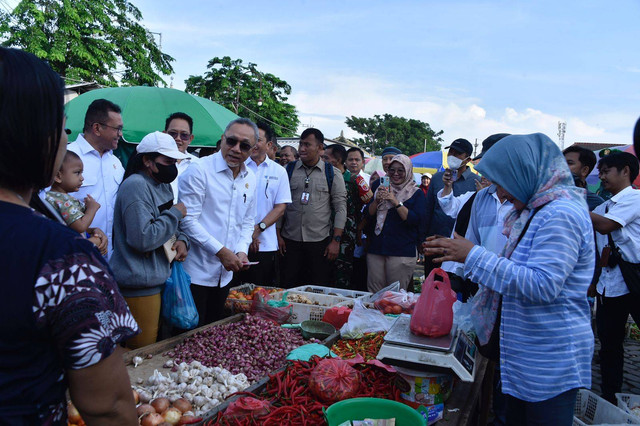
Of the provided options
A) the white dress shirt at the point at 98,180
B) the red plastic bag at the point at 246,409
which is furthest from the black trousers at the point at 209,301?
the red plastic bag at the point at 246,409

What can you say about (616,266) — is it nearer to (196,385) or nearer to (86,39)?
(196,385)

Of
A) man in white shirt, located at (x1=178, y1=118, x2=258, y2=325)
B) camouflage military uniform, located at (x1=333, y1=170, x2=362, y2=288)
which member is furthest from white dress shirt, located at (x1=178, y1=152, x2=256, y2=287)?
camouflage military uniform, located at (x1=333, y1=170, x2=362, y2=288)

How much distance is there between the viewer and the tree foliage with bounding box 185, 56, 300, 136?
24.4 metres

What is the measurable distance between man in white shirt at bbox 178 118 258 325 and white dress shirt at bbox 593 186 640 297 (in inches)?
→ 126

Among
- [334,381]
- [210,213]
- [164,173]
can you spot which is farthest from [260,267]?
[334,381]

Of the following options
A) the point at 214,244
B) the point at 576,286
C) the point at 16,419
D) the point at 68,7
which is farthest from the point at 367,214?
the point at 68,7

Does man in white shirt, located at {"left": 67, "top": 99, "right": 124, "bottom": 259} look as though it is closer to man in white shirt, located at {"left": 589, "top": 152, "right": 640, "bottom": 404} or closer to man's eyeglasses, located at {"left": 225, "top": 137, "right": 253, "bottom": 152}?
man's eyeglasses, located at {"left": 225, "top": 137, "right": 253, "bottom": 152}

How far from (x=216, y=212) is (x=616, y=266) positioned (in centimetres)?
355

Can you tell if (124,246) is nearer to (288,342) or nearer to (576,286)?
(288,342)

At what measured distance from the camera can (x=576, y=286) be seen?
1.95 meters

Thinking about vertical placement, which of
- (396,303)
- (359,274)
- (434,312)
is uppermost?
(434,312)

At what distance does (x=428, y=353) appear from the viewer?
6.80ft

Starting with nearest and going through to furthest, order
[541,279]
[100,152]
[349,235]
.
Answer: [541,279] < [100,152] < [349,235]

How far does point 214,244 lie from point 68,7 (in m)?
20.5
